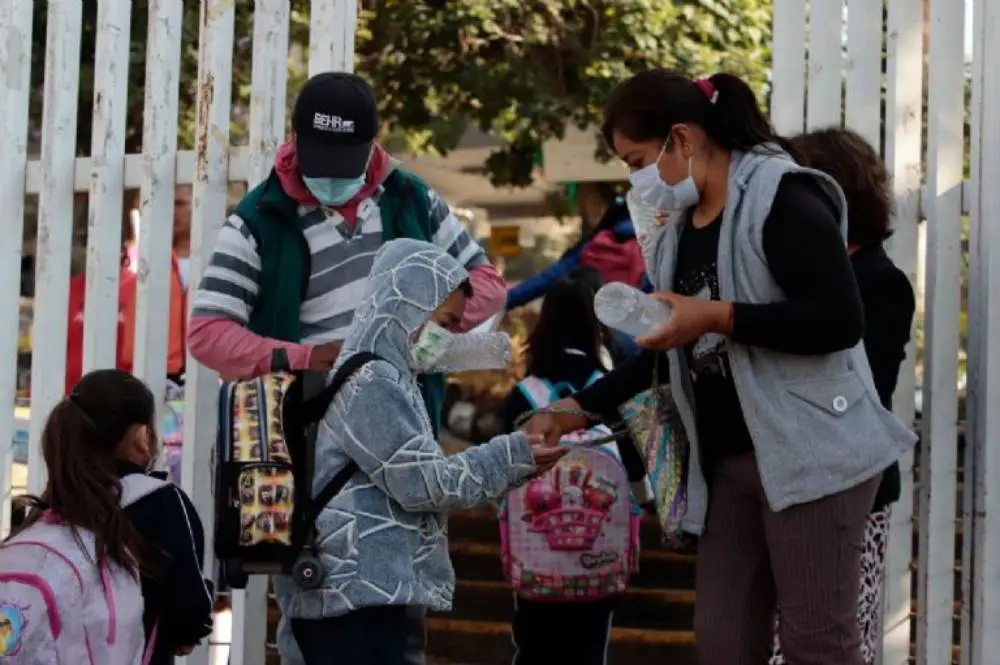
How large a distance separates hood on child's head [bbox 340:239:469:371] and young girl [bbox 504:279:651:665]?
1.77 metres

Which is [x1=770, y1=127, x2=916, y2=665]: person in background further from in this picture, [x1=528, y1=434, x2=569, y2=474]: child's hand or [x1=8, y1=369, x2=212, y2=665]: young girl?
[x1=8, y1=369, x2=212, y2=665]: young girl

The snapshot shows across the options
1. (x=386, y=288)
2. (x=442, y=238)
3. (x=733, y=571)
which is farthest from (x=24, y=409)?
(x=733, y=571)

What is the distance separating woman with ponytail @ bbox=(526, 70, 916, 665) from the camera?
127 inches

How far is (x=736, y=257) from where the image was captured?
3.36m

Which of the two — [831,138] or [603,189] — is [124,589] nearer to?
[831,138]

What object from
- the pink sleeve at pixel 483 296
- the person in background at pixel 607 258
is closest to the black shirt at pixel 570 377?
the person in background at pixel 607 258

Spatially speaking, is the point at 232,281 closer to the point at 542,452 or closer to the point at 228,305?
the point at 228,305

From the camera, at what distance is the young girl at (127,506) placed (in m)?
3.73

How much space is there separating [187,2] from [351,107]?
458 centimetres

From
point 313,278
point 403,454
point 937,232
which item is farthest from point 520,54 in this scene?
point 403,454

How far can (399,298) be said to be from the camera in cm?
369

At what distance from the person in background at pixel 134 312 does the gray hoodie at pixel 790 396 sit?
2645mm

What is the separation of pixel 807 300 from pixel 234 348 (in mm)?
1613

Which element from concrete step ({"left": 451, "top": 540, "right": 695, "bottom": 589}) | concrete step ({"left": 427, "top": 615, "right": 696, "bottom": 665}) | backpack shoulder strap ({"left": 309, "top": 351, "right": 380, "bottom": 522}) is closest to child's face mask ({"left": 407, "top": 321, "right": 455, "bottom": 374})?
backpack shoulder strap ({"left": 309, "top": 351, "right": 380, "bottom": 522})
